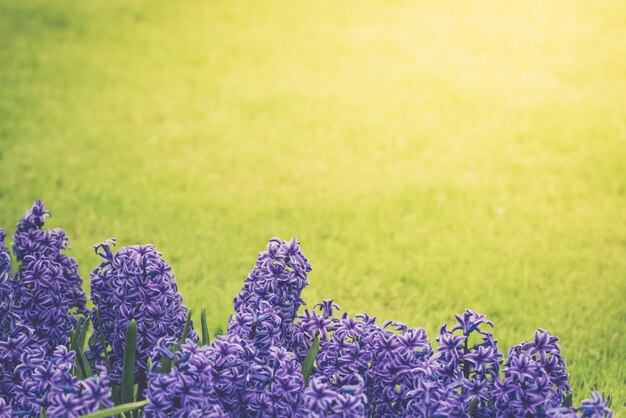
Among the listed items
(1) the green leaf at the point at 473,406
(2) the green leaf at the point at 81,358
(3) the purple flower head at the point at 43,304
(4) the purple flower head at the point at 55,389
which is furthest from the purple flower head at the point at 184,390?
(1) the green leaf at the point at 473,406

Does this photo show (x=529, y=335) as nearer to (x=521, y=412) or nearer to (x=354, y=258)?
(x=354, y=258)

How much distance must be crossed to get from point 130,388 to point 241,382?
45 cm

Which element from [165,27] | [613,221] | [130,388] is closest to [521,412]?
[130,388]

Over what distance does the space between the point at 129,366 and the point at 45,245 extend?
0.68m

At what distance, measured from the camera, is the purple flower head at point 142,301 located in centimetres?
249

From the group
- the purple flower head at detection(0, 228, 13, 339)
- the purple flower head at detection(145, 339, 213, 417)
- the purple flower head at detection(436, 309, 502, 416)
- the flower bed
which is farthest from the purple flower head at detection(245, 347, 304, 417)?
the purple flower head at detection(0, 228, 13, 339)

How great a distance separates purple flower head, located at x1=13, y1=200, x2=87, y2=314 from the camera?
2801 millimetres

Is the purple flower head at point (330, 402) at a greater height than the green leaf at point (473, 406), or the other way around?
the purple flower head at point (330, 402)

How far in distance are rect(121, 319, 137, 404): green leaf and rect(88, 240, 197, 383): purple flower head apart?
9 cm

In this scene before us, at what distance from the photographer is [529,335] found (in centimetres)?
414

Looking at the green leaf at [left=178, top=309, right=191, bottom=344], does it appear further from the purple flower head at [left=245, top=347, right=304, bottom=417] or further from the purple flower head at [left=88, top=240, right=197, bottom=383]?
the purple flower head at [left=245, top=347, right=304, bottom=417]

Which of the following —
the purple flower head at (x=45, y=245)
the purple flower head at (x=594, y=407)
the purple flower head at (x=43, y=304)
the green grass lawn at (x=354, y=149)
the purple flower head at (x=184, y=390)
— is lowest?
the purple flower head at (x=594, y=407)

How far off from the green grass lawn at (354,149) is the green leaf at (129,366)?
176 cm

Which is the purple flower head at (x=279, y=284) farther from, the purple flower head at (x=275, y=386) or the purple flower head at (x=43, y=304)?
the purple flower head at (x=43, y=304)
